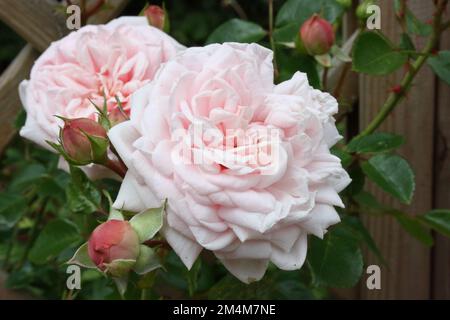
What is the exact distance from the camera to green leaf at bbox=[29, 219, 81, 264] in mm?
918

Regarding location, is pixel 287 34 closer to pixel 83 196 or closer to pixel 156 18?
pixel 156 18

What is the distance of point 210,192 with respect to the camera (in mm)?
544

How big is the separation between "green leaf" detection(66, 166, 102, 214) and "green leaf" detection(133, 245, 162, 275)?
180 mm

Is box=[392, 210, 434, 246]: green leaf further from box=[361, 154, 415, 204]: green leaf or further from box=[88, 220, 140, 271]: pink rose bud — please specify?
box=[88, 220, 140, 271]: pink rose bud

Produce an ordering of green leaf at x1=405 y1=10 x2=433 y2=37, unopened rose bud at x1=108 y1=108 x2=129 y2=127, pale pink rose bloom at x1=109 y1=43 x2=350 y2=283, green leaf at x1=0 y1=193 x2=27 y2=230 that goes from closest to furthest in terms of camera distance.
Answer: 1. pale pink rose bloom at x1=109 y1=43 x2=350 y2=283
2. unopened rose bud at x1=108 y1=108 x2=129 y2=127
3. green leaf at x1=405 y1=10 x2=433 y2=37
4. green leaf at x1=0 y1=193 x2=27 y2=230

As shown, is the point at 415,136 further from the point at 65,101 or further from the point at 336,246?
the point at 65,101

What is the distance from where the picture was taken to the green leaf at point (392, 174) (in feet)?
2.68

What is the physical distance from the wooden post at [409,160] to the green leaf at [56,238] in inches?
17.5

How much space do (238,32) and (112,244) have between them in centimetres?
43

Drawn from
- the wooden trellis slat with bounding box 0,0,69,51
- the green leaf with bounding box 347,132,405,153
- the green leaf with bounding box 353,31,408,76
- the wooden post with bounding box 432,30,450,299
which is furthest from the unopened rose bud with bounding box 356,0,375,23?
the wooden trellis slat with bounding box 0,0,69,51

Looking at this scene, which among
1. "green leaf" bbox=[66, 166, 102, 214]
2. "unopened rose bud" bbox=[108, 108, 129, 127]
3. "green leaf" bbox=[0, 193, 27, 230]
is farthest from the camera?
"green leaf" bbox=[0, 193, 27, 230]

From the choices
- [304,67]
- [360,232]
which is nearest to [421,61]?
[304,67]

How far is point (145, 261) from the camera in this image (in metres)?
0.61
